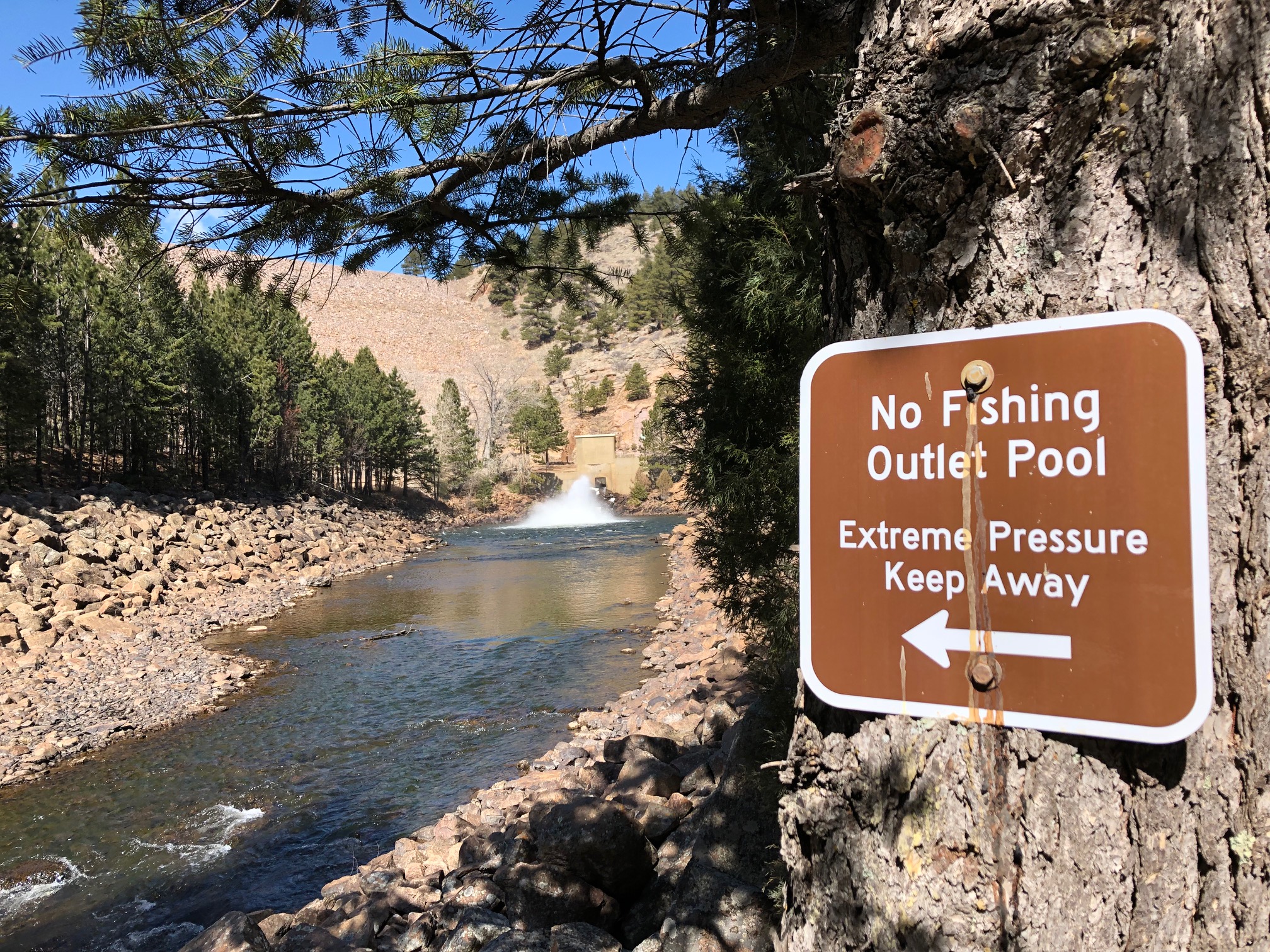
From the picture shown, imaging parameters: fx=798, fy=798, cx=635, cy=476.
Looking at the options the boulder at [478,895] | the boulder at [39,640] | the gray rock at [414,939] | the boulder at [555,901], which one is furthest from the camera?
the boulder at [39,640]

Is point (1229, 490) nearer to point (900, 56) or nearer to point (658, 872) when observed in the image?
point (900, 56)

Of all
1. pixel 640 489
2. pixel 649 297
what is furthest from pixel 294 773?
pixel 649 297

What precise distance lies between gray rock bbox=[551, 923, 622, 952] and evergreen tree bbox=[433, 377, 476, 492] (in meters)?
49.6

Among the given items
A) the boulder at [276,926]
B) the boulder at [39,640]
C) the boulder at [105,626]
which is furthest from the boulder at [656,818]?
the boulder at [105,626]

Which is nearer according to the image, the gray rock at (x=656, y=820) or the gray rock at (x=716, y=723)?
the gray rock at (x=656, y=820)

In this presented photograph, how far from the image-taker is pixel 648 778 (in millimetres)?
5730

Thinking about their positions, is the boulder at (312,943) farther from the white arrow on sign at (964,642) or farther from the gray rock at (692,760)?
the white arrow on sign at (964,642)

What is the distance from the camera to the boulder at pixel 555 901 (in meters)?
4.04

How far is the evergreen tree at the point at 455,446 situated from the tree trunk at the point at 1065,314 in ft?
170

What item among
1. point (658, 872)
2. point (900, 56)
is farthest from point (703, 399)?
point (900, 56)

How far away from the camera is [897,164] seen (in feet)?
4.40

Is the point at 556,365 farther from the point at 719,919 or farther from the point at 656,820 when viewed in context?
the point at 719,919

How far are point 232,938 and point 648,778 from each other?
2.76 m

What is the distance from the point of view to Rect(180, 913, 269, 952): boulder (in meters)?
3.86
